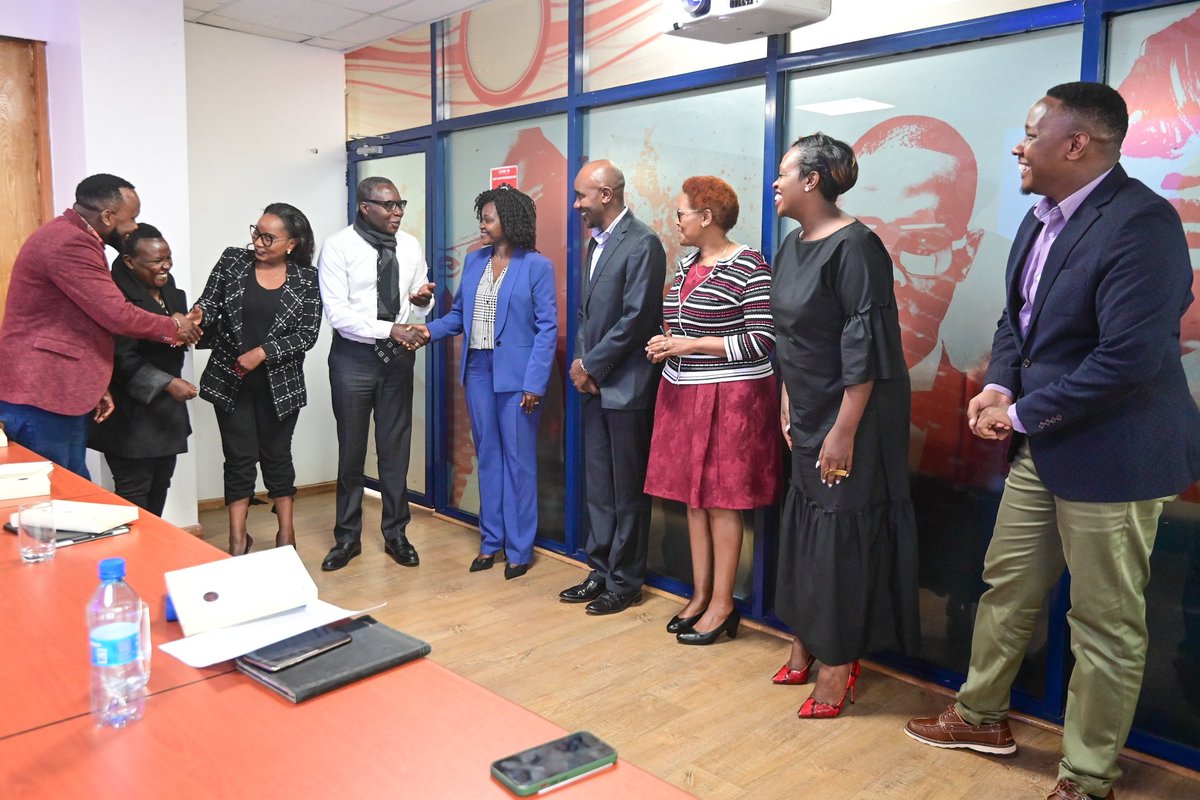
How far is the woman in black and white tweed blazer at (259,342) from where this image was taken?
4105 millimetres

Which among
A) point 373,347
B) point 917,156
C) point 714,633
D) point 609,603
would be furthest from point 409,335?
point 917,156

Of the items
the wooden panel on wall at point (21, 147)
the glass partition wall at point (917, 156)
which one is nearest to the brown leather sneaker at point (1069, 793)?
the glass partition wall at point (917, 156)

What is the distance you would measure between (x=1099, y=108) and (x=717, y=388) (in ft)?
4.94

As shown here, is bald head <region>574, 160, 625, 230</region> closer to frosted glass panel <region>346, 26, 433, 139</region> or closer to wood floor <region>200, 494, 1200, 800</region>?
wood floor <region>200, 494, 1200, 800</region>

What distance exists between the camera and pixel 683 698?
3074mm

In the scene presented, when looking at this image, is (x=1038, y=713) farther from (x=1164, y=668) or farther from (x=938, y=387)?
(x=938, y=387)

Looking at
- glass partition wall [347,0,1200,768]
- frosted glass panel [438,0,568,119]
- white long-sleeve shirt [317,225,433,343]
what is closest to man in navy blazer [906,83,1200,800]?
glass partition wall [347,0,1200,768]

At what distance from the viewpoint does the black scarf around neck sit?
430 centimetres

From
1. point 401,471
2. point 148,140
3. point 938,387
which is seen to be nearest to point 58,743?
point 938,387

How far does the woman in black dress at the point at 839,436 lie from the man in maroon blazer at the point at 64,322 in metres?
2.36

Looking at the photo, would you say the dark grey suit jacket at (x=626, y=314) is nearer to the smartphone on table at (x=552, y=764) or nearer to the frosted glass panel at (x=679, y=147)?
the frosted glass panel at (x=679, y=147)

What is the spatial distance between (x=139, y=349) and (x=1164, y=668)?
387cm

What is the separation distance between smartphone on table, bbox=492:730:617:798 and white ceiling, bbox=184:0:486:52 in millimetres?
4272

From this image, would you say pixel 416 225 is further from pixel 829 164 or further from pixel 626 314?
pixel 829 164
